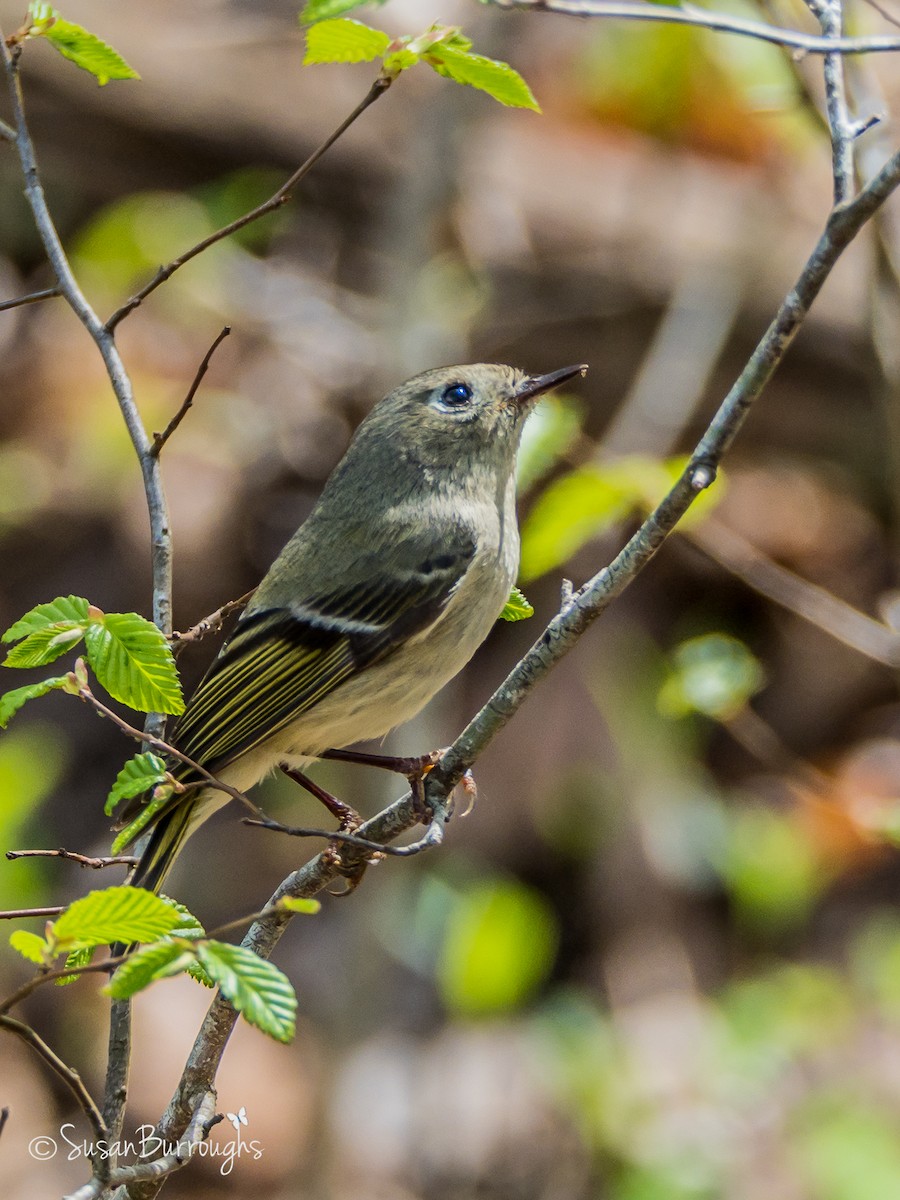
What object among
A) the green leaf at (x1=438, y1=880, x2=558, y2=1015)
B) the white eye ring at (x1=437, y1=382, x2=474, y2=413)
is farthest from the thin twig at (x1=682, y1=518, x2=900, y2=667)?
the green leaf at (x1=438, y1=880, x2=558, y2=1015)

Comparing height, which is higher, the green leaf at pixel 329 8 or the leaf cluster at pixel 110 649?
the green leaf at pixel 329 8

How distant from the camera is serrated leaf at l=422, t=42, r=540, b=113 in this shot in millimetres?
1874

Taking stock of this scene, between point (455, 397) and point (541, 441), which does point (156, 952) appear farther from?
point (455, 397)

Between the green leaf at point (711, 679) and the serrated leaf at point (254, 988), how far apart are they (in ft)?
5.94

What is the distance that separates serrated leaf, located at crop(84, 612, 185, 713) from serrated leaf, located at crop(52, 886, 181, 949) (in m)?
0.37

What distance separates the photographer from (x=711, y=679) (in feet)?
10.2

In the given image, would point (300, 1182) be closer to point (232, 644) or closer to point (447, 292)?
point (232, 644)

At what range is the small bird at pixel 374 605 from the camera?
9.20ft

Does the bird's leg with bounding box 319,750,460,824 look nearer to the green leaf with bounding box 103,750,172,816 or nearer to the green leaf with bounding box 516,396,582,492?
the green leaf with bounding box 103,750,172,816

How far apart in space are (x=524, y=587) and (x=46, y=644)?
4.13m

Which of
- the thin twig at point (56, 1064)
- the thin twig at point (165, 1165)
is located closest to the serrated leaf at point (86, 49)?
the thin twig at point (56, 1064)

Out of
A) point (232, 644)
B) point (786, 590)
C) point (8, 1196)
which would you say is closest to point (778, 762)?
point (786, 590)

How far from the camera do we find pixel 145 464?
219cm

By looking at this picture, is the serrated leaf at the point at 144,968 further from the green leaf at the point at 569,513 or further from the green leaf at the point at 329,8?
the green leaf at the point at 569,513
